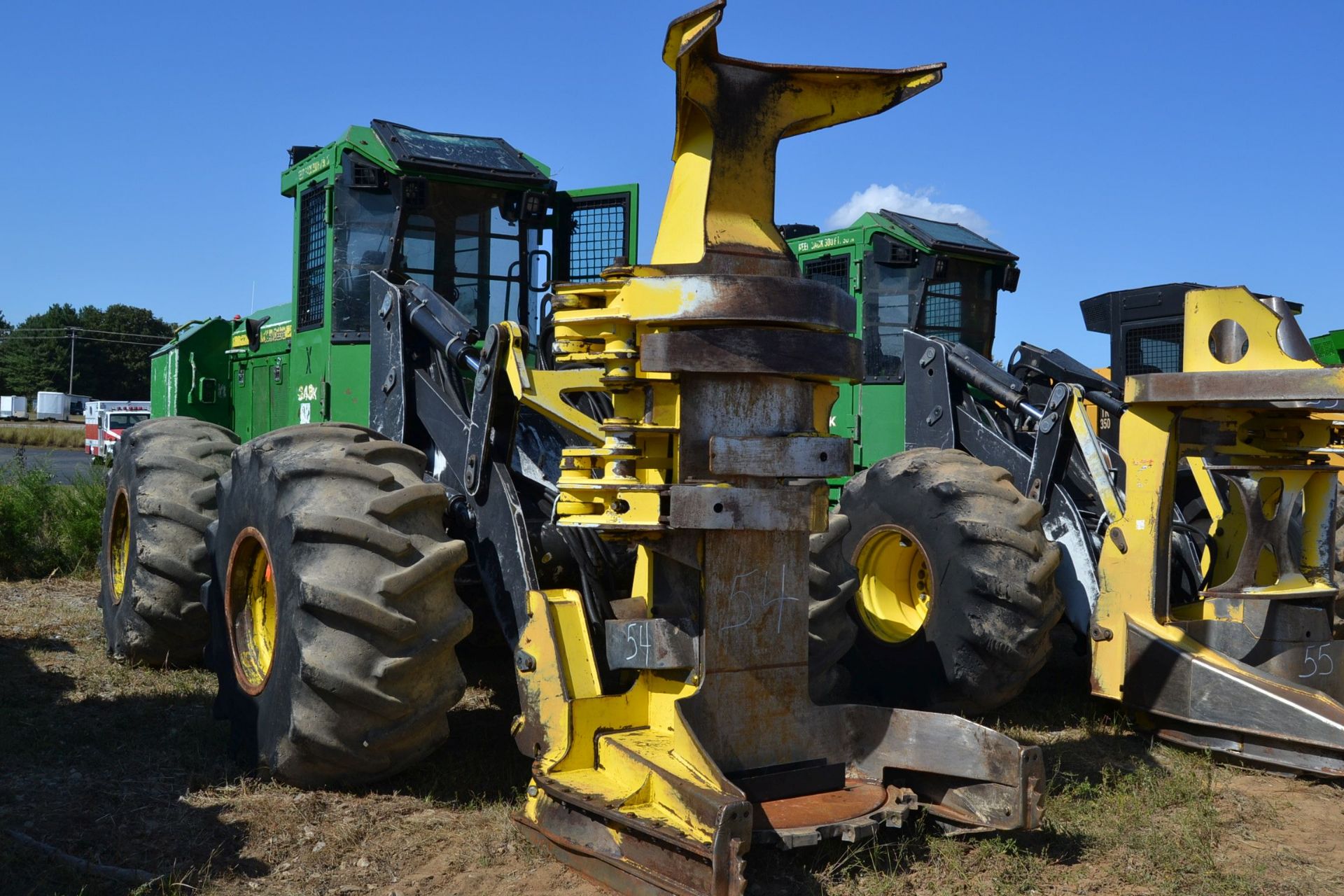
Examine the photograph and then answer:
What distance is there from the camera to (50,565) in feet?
37.0

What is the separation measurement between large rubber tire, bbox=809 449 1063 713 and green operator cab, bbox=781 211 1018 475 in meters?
3.11

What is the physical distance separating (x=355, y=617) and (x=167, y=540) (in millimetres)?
2945

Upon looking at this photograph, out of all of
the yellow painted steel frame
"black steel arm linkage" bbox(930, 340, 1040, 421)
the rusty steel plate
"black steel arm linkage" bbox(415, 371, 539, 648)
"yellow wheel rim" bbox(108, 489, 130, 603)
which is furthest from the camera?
"black steel arm linkage" bbox(930, 340, 1040, 421)

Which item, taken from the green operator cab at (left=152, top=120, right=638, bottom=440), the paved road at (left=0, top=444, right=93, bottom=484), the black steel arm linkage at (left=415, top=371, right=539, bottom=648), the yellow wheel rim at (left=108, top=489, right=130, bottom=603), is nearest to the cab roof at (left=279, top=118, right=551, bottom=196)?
the green operator cab at (left=152, top=120, right=638, bottom=440)

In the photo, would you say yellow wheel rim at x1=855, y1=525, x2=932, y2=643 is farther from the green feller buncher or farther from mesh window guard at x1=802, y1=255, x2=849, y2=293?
mesh window guard at x1=802, y1=255, x2=849, y2=293

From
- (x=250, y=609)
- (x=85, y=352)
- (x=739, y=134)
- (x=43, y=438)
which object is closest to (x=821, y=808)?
(x=739, y=134)

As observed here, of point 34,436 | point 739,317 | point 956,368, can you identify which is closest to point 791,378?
point 739,317

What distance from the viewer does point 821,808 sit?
4.11m

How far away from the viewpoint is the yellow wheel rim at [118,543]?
25.2ft

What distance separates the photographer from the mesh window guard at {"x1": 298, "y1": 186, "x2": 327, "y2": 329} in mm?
7059

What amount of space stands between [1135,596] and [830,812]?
2.98 m

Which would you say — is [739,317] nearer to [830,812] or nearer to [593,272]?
[830,812]

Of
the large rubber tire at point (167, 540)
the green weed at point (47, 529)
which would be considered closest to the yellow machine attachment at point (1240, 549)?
the large rubber tire at point (167, 540)

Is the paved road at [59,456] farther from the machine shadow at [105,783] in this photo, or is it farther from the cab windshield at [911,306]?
the machine shadow at [105,783]
